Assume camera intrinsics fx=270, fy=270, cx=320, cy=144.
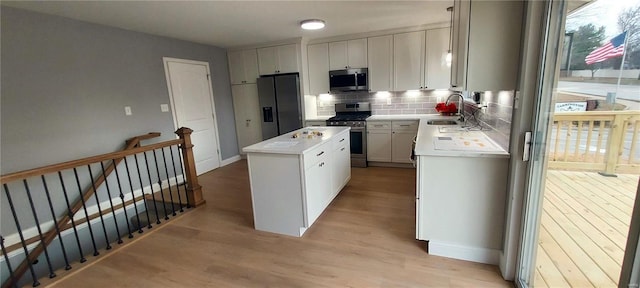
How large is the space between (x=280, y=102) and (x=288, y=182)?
2838 mm

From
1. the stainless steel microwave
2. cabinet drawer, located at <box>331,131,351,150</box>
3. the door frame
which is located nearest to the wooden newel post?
the door frame

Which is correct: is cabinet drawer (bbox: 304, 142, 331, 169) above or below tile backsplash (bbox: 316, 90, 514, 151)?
below

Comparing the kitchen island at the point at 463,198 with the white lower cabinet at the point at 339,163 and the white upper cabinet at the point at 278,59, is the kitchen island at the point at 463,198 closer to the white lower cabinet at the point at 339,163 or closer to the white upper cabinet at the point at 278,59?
the white lower cabinet at the point at 339,163

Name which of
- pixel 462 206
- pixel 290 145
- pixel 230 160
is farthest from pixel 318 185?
pixel 230 160

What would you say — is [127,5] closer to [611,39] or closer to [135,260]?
[135,260]

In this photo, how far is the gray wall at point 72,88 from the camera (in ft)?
8.52

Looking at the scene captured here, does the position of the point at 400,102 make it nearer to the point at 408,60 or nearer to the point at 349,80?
the point at 408,60

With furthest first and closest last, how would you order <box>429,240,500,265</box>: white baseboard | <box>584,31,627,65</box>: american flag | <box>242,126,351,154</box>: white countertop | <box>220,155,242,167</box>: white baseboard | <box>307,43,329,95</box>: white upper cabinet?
<box>220,155,242,167</box>: white baseboard
<box>307,43,329,95</box>: white upper cabinet
<box>242,126,351,154</box>: white countertop
<box>429,240,500,265</box>: white baseboard
<box>584,31,627,65</box>: american flag

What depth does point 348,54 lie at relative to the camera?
462 cm

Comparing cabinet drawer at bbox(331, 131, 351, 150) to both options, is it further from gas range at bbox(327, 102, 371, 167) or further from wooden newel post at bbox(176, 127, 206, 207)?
wooden newel post at bbox(176, 127, 206, 207)

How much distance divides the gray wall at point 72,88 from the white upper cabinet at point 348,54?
254cm

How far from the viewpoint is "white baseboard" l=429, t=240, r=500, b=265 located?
79.1 inches

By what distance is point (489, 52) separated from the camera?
1.75 m

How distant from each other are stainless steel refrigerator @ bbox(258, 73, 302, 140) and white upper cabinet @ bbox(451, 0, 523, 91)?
11.2ft
